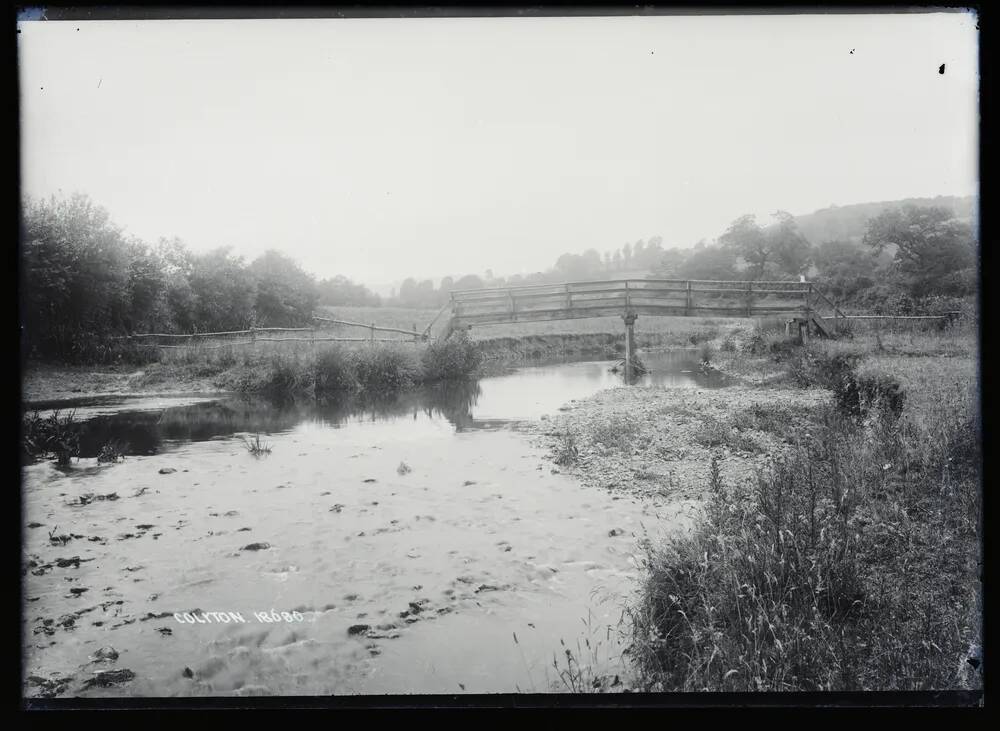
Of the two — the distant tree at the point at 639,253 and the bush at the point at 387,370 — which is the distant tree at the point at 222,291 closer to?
the bush at the point at 387,370

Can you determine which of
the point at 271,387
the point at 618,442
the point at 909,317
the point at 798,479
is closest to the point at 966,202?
the point at 909,317

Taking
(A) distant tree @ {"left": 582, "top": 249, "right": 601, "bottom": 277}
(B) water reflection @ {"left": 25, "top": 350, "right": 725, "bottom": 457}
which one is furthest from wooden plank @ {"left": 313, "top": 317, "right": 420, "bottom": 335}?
(A) distant tree @ {"left": 582, "top": 249, "right": 601, "bottom": 277}

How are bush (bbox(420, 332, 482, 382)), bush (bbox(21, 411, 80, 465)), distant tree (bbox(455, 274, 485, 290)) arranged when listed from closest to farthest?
bush (bbox(21, 411, 80, 465))
distant tree (bbox(455, 274, 485, 290))
bush (bbox(420, 332, 482, 382))

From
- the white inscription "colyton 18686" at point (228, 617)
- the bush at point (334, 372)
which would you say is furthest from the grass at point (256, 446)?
the white inscription "colyton 18686" at point (228, 617)

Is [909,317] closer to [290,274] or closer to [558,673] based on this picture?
[558,673]

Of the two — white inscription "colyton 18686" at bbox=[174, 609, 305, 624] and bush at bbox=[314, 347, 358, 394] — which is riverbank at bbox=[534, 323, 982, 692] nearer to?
white inscription "colyton 18686" at bbox=[174, 609, 305, 624]

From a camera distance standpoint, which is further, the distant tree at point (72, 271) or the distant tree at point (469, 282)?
the distant tree at point (469, 282)
